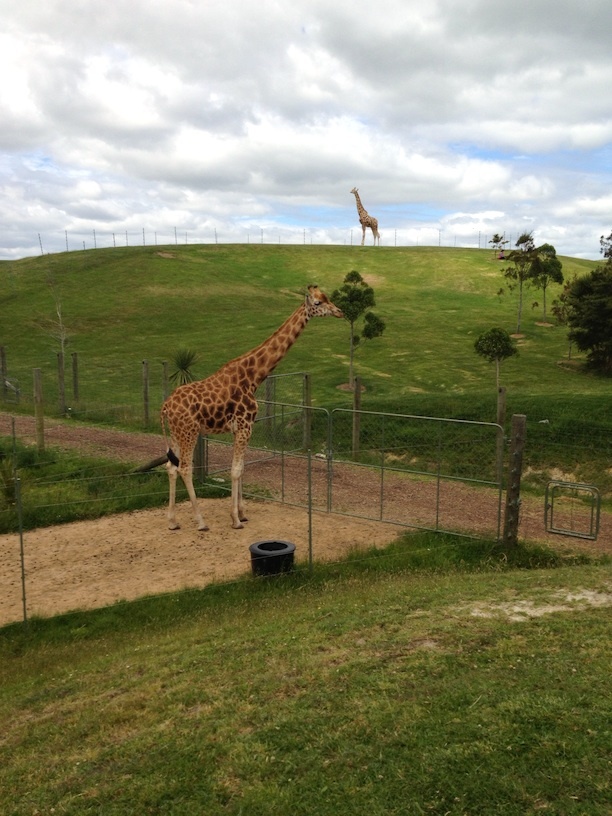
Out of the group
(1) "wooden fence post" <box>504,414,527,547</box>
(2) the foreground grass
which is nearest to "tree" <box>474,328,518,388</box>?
(1) "wooden fence post" <box>504,414,527,547</box>

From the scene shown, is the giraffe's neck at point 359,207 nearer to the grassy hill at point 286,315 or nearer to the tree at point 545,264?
the grassy hill at point 286,315

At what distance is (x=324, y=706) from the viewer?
5461 mm

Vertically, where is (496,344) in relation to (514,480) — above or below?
above

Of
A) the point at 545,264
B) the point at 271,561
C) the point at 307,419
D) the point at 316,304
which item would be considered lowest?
the point at 271,561

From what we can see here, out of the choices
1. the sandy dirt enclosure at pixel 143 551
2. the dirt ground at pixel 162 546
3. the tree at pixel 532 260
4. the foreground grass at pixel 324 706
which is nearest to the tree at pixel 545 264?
the tree at pixel 532 260

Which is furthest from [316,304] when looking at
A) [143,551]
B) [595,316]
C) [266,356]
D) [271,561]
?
[595,316]

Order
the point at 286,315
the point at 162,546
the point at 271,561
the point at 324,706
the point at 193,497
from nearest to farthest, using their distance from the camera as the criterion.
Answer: the point at 324,706 → the point at 271,561 → the point at 162,546 → the point at 193,497 → the point at 286,315

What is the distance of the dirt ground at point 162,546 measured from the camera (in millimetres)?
9742

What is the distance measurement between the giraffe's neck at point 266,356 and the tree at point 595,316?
21948 mm

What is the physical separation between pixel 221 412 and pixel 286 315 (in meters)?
38.7

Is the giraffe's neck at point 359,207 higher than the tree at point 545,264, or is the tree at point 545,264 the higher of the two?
the giraffe's neck at point 359,207

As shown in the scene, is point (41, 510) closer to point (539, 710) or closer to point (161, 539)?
point (161, 539)

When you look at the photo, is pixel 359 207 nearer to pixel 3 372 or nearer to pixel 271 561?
pixel 3 372

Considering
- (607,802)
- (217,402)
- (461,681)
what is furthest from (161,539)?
(607,802)
